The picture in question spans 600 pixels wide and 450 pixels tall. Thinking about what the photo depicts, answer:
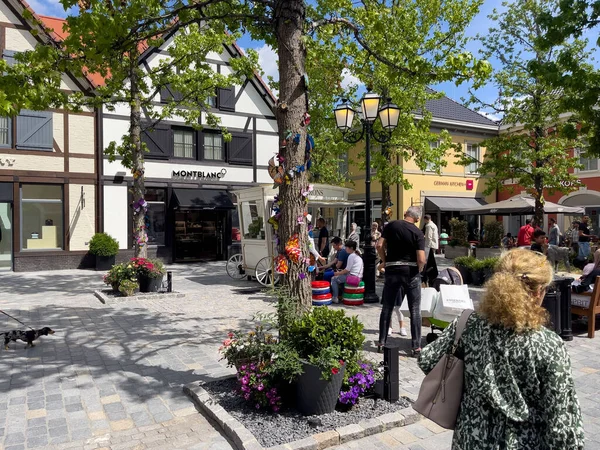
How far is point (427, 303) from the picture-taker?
6125mm

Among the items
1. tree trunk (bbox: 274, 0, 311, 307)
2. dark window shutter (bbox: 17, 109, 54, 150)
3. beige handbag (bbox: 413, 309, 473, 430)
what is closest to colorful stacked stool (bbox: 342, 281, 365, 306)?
tree trunk (bbox: 274, 0, 311, 307)

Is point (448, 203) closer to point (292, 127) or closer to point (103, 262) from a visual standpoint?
point (103, 262)

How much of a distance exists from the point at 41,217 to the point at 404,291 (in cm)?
1491

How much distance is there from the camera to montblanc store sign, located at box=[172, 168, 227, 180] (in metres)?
18.8

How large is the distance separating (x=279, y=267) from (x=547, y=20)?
918cm

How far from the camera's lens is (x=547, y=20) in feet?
32.9

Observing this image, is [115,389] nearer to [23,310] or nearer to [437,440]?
[437,440]

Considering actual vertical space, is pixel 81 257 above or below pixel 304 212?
below

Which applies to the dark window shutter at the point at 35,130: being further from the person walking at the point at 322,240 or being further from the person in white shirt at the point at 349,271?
the person in white shirt at the point at 349,271

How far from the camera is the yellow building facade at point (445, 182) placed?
25.7m

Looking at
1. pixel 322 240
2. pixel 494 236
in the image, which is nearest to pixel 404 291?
pixel 322 240

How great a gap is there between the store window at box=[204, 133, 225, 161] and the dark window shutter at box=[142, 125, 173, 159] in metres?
1.53

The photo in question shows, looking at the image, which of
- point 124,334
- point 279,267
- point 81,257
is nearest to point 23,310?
point 124,334

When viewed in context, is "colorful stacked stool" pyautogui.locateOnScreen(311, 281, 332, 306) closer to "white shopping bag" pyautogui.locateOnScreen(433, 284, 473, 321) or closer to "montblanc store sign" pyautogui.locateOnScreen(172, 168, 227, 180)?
"white shopping bag" pyautogui.locateOnScreen(433, 284, 473, 321)
